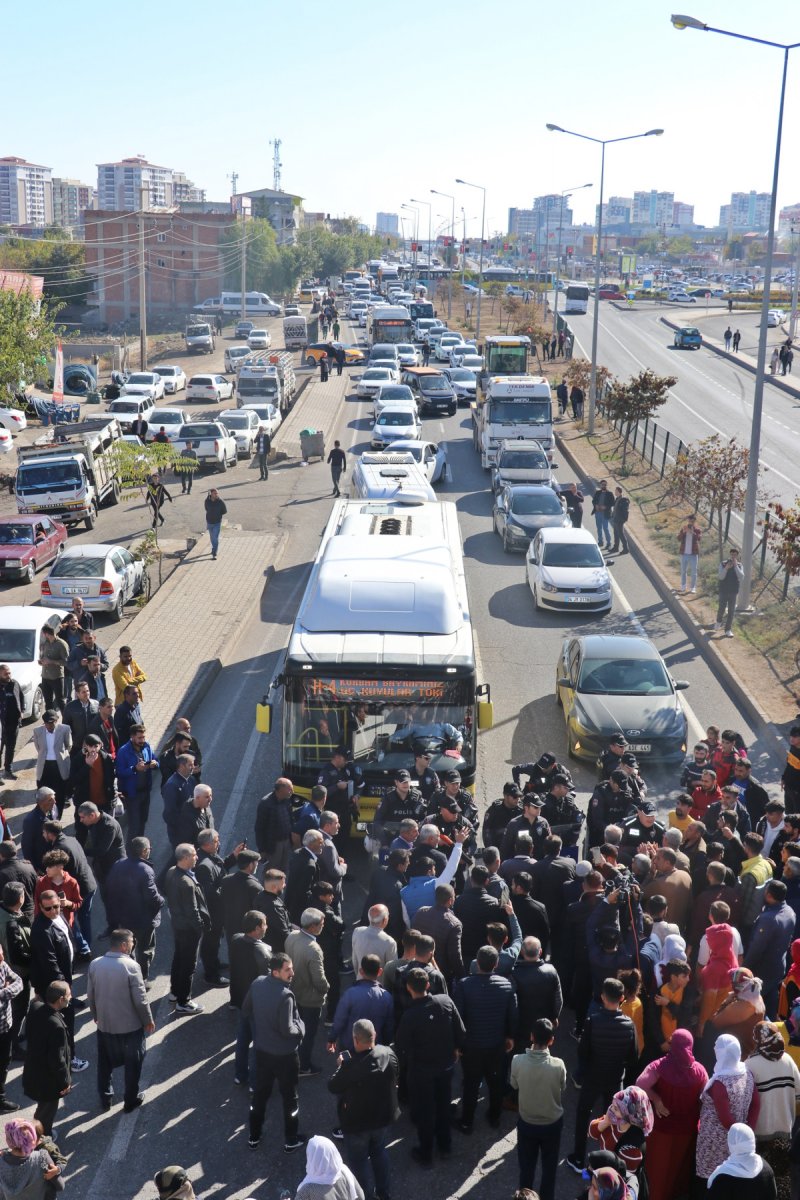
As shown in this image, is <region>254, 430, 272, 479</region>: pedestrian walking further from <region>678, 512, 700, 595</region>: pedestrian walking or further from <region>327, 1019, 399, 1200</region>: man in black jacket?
<region>327, 1019, 399, 1200</region>: man in black jacket

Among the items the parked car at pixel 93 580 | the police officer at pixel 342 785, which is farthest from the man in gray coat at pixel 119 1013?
the parked car at pixel 93 580

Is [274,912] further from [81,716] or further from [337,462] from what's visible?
[337,462]

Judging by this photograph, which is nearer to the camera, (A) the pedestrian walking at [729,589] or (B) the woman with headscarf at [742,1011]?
(B) the woman with headscarf at [742,1011]

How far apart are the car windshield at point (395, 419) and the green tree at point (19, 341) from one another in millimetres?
12547

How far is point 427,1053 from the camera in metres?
8.35

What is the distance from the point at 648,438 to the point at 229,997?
36.7 m

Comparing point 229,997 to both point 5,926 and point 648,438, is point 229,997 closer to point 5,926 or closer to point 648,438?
point 5,926

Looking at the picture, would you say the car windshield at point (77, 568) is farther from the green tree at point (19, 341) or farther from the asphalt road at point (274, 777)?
the green tree at point (19, 341)

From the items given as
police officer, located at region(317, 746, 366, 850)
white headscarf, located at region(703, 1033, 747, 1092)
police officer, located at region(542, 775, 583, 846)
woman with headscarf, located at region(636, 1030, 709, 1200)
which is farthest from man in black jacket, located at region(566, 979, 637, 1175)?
police officer, located at region(317, 746, 366, 850)

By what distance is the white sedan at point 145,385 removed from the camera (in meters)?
56.2

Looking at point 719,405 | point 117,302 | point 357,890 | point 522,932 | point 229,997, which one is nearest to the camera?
point 522,932

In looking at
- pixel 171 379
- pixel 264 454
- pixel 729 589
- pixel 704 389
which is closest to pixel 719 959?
pixel 729 589

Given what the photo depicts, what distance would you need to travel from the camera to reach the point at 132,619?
2348 cm

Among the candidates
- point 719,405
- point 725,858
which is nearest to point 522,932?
point 725,858
